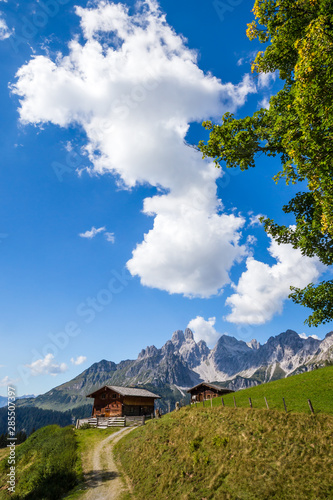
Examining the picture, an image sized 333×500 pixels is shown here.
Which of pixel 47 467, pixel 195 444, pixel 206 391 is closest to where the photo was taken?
pixel 195 444

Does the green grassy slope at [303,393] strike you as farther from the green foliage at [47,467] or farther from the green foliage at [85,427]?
the green foliage at [47,467]

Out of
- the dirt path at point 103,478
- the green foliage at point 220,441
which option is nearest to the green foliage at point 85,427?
the dirt path at point 103,478

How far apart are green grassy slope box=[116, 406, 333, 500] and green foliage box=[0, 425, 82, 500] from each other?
467 centimetres

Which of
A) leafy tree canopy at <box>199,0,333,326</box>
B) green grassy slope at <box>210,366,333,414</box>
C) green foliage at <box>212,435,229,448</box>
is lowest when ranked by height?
green grassy slope at <box>210,366,333,414</box>

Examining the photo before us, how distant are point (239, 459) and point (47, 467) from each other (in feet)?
52.6

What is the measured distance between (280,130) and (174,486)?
19.9 meters

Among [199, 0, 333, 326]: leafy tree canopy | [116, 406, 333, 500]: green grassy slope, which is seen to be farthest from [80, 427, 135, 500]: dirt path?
[199, 0, 333, 326]: leafy tree canopy

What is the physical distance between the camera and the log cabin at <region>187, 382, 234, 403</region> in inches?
2736

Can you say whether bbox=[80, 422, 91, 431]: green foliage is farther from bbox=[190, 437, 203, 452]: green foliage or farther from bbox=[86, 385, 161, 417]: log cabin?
bbox=[190, 437, 203, 452]: green foliage

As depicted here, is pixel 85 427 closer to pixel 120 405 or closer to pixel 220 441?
pixel 120 405

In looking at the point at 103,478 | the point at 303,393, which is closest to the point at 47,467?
the point at 103,478

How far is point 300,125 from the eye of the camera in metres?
8.70

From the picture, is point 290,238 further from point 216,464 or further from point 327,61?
point 216,464

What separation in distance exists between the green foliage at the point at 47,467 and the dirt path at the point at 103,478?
1300mm
